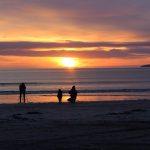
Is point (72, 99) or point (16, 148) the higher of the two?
point (72, 99)

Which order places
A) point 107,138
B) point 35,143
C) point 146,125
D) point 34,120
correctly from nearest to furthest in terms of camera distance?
1. point 35,143
2. point 107,138
3. point 146,125
4. point 34,120

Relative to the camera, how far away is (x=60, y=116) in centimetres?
2684

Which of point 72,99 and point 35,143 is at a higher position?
point 72,99

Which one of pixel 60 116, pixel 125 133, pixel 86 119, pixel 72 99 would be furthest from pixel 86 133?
pixel 72 99

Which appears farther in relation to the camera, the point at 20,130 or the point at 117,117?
the point at 117,117

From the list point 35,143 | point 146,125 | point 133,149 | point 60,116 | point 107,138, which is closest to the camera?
point 133,149

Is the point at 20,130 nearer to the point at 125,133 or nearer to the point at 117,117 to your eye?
the point at 125,133

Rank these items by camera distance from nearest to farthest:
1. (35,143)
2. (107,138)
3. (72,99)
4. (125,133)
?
(35,143), (107,138), (125,133), (72,99)

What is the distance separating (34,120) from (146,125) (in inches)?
217

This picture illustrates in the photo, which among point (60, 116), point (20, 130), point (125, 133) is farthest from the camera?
point (60, 116)

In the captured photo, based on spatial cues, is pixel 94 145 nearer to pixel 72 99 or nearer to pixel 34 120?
pixel 34 120

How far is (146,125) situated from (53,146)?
680 centimetres

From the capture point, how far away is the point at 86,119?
24.7m

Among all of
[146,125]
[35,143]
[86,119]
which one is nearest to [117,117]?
[86,119]
